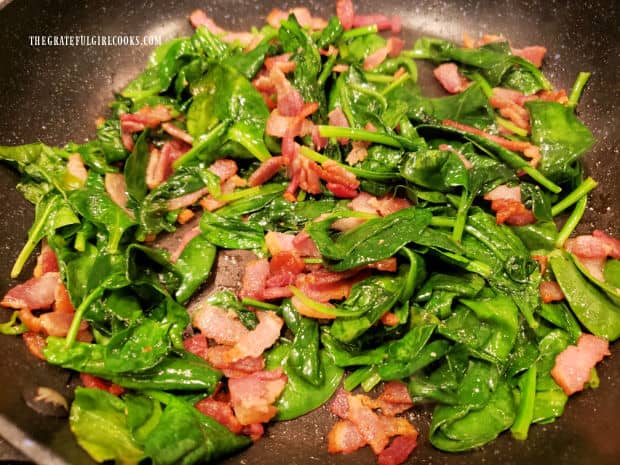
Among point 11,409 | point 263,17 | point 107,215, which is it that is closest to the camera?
point 11,409

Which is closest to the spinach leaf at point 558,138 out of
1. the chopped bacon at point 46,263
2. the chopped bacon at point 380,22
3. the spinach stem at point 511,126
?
the spinach stem at point 511,126

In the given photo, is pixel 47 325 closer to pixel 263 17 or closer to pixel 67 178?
pixel 67 178

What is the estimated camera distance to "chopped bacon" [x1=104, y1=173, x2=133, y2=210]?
316 cm

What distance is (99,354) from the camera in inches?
103

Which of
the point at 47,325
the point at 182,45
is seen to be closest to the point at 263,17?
the point at 182,45

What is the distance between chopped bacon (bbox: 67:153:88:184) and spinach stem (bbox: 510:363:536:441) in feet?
10.0

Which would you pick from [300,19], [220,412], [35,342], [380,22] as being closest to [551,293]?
[220,412]

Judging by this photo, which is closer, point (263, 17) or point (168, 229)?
point (168, 229)

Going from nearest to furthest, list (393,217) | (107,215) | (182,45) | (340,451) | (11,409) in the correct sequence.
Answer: (11,409)
(340,451)
(393,217)
(107,215)
(182,45)

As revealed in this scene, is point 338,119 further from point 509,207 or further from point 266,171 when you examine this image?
point 509,207

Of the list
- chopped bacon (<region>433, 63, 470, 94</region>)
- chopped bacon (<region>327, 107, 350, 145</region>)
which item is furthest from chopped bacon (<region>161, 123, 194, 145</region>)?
chopped bacon (<region>433, 63, 470, 94</region>)

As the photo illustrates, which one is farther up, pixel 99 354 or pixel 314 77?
pixel 314 77

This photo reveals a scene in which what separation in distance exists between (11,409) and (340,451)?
168 centimetres

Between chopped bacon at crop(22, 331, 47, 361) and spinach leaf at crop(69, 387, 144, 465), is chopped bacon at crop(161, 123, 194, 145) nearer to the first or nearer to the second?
chopped bacon at crop(22, 331, 47, 361)
